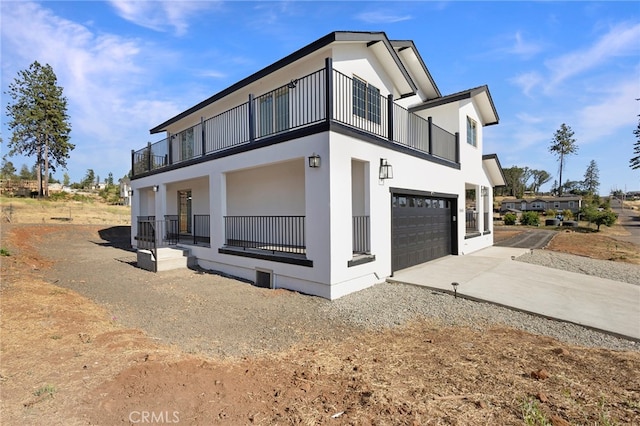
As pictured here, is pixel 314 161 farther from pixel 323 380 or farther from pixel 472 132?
pixel 472 132

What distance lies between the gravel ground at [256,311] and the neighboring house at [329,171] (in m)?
0.81

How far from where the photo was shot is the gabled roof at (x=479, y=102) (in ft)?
41.5

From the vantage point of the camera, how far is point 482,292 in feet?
23.8

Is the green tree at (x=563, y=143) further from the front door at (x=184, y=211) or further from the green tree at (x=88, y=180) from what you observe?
the green tree at (x=88, y=180)

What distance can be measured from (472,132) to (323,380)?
1462cm

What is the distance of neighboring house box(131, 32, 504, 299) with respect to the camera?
725 cm

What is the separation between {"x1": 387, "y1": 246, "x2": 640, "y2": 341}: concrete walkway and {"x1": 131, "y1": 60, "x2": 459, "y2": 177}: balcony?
402 cm

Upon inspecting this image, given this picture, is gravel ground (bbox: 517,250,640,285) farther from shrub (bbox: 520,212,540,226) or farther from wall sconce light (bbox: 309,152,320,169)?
shrub (bbox: 520,212,540,226)

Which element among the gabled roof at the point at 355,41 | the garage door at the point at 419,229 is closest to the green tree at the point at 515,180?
the garage door at the point at 419,229

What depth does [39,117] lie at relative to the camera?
35875 mm

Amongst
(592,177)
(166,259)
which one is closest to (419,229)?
(166,259)

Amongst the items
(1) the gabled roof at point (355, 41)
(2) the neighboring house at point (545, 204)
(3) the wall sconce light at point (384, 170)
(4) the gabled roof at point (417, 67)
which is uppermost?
(4) the gabled roof at point (417, 67)

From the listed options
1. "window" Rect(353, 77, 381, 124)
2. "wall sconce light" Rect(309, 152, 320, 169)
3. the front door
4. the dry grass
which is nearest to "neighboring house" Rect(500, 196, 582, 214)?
"window" Rect(353, 77, 381, 124)
